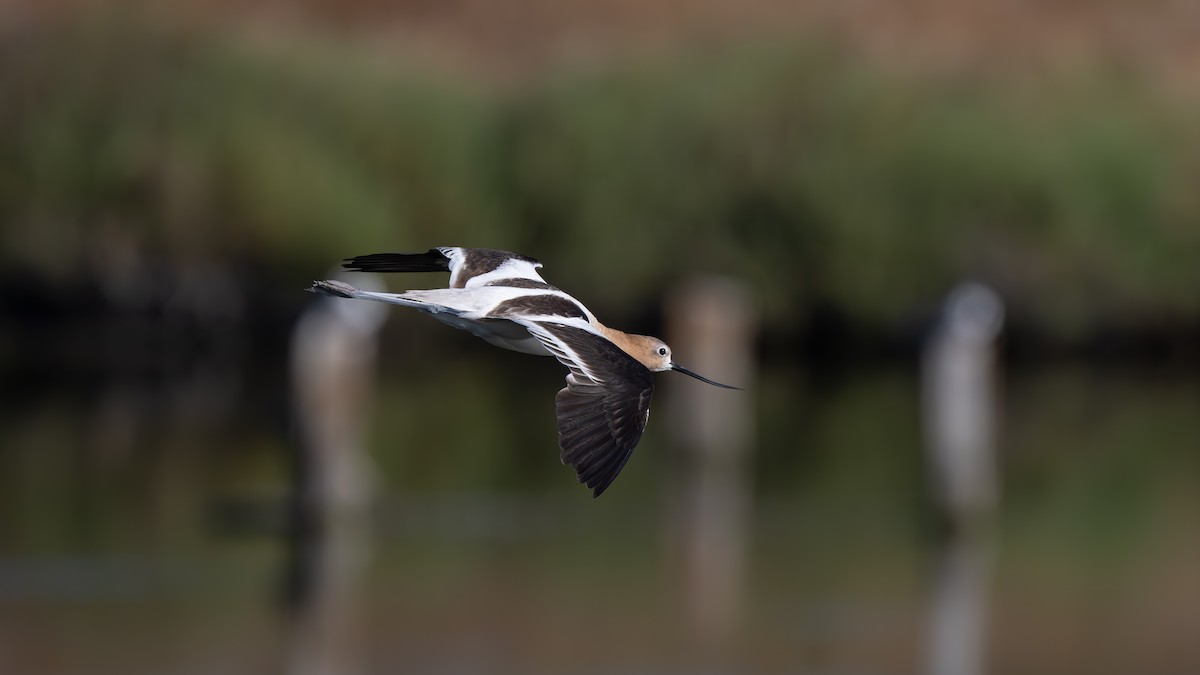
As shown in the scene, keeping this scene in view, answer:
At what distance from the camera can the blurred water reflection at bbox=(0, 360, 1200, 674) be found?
1800cm

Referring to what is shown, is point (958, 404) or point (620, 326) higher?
point (620, 326)

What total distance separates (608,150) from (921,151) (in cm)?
420

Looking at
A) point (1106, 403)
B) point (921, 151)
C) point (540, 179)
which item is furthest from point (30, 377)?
point (1106, 403)

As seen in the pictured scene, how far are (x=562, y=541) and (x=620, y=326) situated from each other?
808 centimetres

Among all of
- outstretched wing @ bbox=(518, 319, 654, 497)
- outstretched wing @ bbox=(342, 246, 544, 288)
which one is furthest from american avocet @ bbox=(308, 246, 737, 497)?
outstretched wing @ bbox=(342, 246, 544, 288)

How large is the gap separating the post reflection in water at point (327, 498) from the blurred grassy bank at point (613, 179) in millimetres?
7606

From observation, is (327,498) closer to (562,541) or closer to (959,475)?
(562,541)

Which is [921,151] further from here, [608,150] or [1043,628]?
[1043,628]

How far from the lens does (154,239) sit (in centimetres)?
2878

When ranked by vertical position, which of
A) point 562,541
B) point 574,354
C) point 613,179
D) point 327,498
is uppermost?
point 613,179

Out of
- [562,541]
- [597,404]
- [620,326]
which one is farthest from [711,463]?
[597,404]

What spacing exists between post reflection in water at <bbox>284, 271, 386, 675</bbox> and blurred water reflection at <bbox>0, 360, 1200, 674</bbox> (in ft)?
0.81

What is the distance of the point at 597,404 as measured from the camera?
5.73 m

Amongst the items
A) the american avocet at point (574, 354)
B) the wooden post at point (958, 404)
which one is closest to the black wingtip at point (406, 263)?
the american avocet at point (574, 354)
